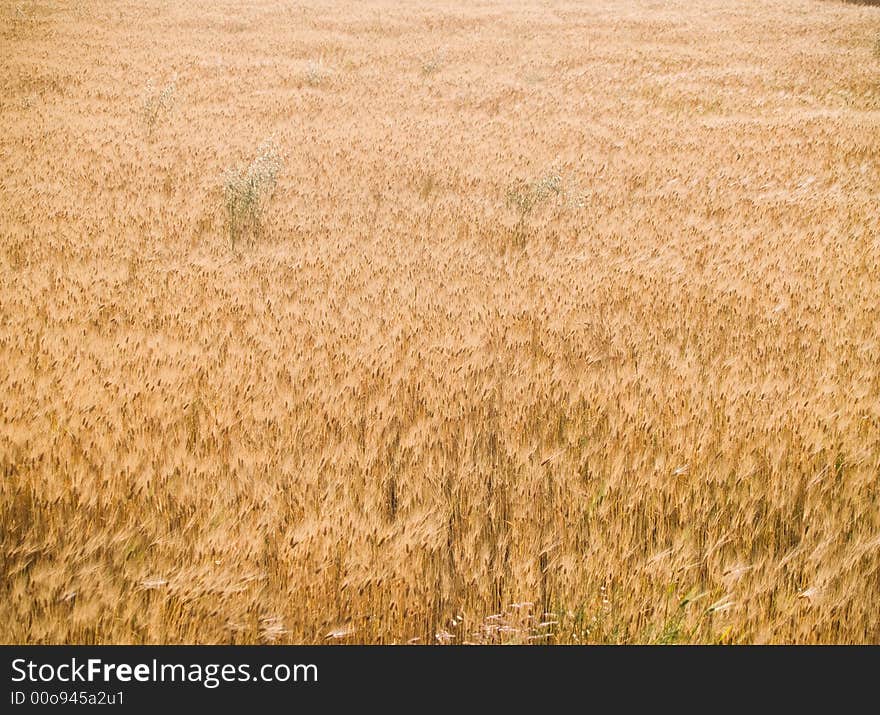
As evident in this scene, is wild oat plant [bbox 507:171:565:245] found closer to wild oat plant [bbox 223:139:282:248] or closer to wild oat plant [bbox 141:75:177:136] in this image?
wild oat plant [bbox 223:139:282:248]

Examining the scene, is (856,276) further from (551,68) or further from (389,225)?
(551,68)

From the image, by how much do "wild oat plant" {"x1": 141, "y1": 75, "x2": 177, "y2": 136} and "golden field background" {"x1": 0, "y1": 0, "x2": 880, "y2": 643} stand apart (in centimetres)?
Result: 166

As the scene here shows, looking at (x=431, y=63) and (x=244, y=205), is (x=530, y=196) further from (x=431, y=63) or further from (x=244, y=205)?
(x=431, y=63)

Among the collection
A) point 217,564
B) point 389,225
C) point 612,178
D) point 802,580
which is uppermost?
point 612,178

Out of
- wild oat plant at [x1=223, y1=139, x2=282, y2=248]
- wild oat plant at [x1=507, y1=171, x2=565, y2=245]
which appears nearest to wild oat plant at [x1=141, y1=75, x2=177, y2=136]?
wild oat plant at [x1=223, y1=139, x2=282, y2=248]

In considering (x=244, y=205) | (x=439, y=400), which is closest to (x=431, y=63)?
(x=244, y=205)

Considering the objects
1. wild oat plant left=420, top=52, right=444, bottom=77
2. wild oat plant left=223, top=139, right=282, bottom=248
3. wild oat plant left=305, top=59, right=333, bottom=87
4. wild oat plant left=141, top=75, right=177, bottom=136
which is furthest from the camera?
wild oat plant left=420, top=52, right=444, bottom=77

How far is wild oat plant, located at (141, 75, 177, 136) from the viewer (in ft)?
34.0

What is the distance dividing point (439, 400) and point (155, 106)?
11006 mm

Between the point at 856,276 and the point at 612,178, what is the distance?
4471 mm
